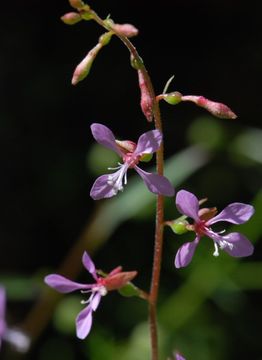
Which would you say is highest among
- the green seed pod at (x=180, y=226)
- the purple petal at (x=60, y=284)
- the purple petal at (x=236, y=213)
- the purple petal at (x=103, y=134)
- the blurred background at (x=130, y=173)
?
the purple petal at (x=103, y=134)

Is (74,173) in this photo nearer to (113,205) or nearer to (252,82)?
(113,205)

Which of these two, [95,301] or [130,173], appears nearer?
[95,301]

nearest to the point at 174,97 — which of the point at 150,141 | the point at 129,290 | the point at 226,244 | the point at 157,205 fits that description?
the point at 150,141

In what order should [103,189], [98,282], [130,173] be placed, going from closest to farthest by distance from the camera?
[103,189] → [98,282] → [130,173]

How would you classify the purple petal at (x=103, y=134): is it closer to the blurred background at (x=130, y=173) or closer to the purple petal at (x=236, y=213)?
the purple petal at (x=236, y=213)

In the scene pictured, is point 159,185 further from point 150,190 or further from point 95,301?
point 95,301

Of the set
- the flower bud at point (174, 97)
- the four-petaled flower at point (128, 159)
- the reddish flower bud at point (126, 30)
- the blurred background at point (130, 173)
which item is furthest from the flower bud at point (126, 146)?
the blurred background at point (130, 173)

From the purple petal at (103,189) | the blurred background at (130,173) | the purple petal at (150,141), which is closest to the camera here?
the purple petal at (150,141)

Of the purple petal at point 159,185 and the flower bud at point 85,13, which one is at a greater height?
the flower bud at point 85,13
